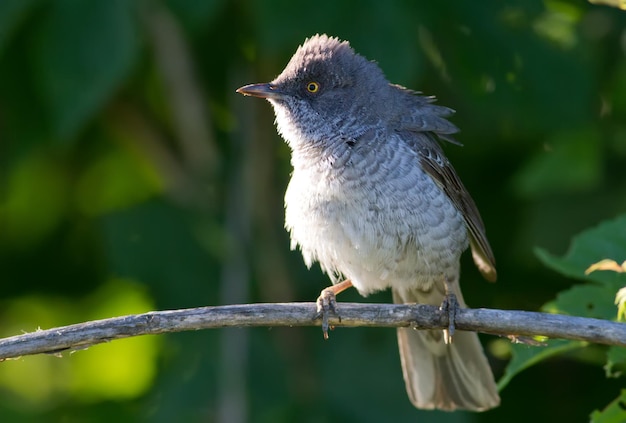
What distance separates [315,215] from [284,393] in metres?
1.18

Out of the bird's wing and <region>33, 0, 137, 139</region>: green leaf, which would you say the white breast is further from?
<region>33, 0, 137, 139</region>: green leaf

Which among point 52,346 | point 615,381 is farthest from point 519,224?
point 52,346

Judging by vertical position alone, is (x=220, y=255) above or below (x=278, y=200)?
below

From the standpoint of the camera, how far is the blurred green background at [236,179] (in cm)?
422

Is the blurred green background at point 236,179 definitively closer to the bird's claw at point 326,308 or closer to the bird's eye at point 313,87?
the bird's eye at point 313,87

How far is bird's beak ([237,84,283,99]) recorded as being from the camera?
420cm

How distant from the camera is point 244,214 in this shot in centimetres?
509

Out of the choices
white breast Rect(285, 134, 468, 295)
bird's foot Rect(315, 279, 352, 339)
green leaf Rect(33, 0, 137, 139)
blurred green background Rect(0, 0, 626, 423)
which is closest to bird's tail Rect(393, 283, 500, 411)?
blurred green background Rect(0, 0, 626, 423)

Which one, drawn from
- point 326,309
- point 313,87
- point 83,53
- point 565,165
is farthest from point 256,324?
point 565,165

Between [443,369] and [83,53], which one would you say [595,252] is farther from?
[83,53]

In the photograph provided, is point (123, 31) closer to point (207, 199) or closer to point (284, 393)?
point (207, 199)

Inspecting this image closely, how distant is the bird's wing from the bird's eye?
1.65ft

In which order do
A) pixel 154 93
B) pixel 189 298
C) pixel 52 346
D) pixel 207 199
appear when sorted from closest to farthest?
1. pixel 52 346
2. pixel 189 298
3. pixel 207 199
4. pixel 154 93

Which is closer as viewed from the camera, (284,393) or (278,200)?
(284,393)
